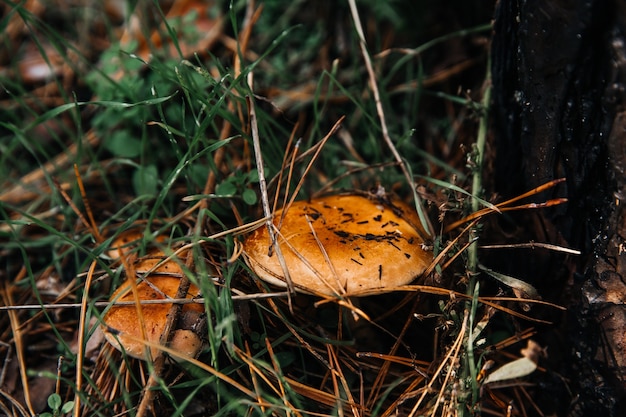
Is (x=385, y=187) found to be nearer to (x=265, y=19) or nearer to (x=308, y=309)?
(x=308, y=309)

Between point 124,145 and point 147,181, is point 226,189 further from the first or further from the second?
point 124,145

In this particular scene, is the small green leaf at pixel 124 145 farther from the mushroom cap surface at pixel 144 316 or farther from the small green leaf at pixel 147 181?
the mushroom cap surface at pixel 144 316

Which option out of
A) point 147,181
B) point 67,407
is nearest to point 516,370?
point 67,407

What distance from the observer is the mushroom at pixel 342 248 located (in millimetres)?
1479

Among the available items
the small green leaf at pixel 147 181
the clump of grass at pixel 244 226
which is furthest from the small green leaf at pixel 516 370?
the small green leaf at pixel 147 181

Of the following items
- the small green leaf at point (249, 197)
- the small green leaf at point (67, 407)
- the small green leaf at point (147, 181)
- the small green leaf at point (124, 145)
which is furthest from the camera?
the small green leaf at point (124, 145)

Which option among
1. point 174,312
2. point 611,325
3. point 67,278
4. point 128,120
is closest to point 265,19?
point 128,120

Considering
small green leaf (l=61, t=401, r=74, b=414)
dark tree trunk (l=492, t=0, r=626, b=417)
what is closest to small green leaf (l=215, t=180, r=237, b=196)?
small green leaf (l=61, t=401, r=74, b=414)

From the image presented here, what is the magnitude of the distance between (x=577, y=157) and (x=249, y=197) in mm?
942

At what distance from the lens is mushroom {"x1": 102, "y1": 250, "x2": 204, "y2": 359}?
154cm

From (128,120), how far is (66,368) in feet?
3.43

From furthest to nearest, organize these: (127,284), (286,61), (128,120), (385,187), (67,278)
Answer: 1. (286,61)
2. (128,120)
3. (67,278)
4. (385,187)
5. (127,284)

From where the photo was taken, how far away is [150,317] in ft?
5.23

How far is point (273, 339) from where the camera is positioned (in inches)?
69.2
